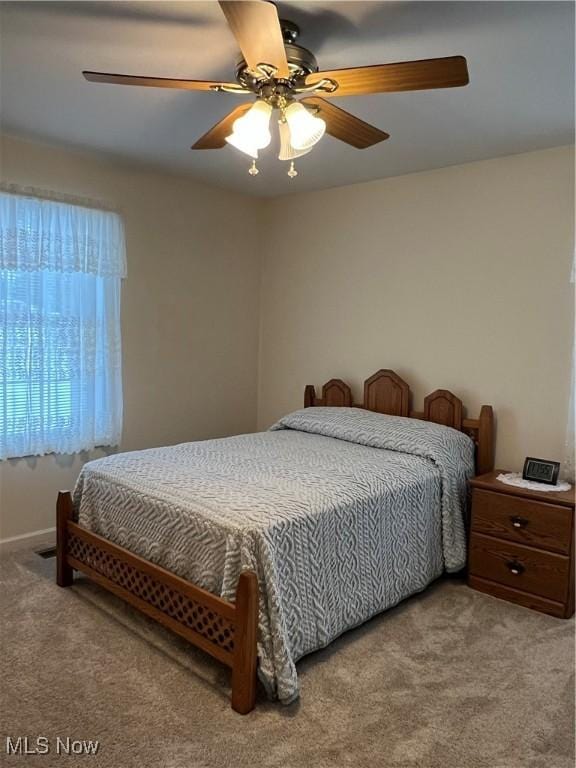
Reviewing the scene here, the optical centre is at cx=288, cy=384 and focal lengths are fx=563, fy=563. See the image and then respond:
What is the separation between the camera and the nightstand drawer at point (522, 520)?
107 inches

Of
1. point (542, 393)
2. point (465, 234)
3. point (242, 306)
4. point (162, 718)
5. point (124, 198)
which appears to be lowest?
point (162, 718)

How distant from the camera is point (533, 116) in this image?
2.66 metres

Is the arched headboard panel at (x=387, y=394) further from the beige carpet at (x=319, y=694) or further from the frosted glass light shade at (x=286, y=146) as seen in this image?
the frosted glass light shade at (x=286, y=146)

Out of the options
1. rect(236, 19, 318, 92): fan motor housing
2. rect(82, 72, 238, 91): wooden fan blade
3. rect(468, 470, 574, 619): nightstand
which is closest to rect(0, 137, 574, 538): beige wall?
rect(468, 470, 574, 619): nightstand

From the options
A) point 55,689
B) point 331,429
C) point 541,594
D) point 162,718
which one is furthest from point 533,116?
point 55,689

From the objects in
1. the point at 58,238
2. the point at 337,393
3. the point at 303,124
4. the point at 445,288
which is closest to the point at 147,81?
the point at 303,124

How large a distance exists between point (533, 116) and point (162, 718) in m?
2.99

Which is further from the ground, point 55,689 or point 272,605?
point 272,605

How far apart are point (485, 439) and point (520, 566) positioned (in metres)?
0.78

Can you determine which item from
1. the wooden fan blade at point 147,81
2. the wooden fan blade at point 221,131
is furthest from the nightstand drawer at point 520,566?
the wooden fan blade at point 147,81

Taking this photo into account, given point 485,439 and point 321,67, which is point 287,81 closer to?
point 321,67

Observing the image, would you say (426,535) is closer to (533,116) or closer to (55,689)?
(55,689)

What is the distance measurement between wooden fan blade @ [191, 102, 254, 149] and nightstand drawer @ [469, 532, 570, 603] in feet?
7.62

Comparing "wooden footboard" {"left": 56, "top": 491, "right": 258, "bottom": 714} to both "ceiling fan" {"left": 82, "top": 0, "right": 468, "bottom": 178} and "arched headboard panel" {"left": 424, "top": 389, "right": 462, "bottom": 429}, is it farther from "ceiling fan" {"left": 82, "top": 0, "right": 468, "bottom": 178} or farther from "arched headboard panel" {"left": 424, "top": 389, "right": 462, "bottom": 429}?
"arched headboard panel" {"left": 424, "top": 389, "right": 462, "bottom": 429}
